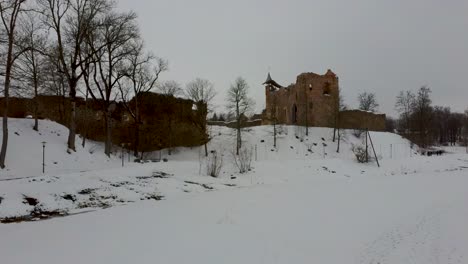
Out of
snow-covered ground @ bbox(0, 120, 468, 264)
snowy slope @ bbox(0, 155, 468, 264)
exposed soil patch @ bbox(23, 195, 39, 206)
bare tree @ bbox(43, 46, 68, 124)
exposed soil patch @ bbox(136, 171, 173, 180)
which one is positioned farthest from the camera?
bare tree @ bbox(43, 46, 68, 124)

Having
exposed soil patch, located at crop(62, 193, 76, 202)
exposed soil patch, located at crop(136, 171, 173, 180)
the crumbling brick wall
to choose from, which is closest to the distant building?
the crumbling brick wall

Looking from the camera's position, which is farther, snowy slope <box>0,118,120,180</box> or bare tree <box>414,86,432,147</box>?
bare tree <box>414,86,432,147</box>

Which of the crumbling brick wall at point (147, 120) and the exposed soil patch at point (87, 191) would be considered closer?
the exposed soil patch at point (87, 191)

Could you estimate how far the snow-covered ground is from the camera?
285 inches

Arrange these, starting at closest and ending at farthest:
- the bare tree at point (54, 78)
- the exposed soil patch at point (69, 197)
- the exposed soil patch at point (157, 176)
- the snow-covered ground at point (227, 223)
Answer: the snow-covered ground at point (227, 223), the exposed soil patch at point (69, 197), the exposed soil patch at point (157, 176), the bare tree at point (54, 78)

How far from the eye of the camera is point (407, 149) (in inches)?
1994

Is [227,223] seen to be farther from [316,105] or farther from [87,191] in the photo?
[316,105]

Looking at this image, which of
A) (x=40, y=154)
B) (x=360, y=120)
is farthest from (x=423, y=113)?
(x=40, y=154)

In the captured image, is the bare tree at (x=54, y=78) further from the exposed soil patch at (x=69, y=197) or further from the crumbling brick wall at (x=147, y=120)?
the exposed soil patch at (x=69, y=197)

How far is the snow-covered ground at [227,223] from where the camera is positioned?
7.25 metres

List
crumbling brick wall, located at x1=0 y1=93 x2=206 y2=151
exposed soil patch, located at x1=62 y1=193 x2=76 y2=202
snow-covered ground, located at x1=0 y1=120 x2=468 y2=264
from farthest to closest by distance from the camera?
crumbling brick wall, located at x1=0 y1=93 x2=206 y2=151
exposed soil patch, located at x1=62 y1=193 x2=76 y2=202
snow-covered ground, located at x1=0 y1=120 x2=468 y2=264

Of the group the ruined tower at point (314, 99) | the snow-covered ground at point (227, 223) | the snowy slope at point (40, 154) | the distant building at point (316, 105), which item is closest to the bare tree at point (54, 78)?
the snowy slope at point (40, 154)

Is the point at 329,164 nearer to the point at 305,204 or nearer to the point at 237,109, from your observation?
the point at 237,109

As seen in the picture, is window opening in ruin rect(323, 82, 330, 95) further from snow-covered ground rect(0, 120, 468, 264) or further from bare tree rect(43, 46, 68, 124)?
bare tree rect(43, 46, 68, 124)
